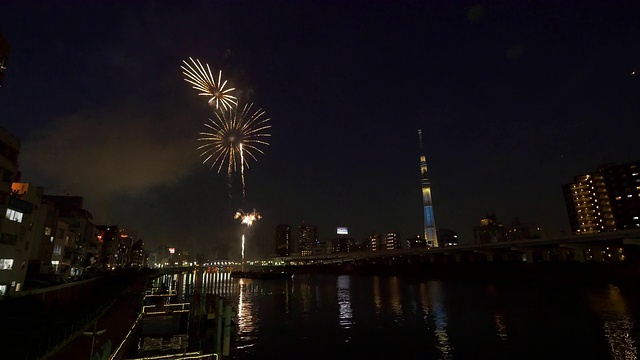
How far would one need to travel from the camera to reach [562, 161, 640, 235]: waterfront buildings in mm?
143000

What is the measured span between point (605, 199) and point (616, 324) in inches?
6051

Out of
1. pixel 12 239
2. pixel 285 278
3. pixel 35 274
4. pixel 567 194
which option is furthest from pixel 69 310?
pixel 567 194

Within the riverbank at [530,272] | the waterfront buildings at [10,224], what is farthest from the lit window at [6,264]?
the riverbank at [530,272]

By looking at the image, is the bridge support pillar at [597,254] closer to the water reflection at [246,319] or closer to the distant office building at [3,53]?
the water reflection at [246,319]

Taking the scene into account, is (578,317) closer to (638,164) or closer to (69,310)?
(69,310)

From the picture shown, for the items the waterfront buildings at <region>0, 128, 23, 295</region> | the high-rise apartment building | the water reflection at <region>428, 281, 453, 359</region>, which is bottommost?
the water reflection at <region>428, 281, 453, 359</region>

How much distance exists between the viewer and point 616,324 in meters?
36.8

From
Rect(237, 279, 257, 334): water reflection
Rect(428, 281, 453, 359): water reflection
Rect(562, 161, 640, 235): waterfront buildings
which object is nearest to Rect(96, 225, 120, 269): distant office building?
Rect(237, 279, 257, 334): water reflection

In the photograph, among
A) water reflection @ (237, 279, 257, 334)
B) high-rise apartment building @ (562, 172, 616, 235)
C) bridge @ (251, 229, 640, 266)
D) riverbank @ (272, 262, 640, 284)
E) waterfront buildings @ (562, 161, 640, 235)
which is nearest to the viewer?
water reflection @ (237, 279, 257, 334)

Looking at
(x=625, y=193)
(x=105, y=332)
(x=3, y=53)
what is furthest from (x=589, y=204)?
(x=3, y=53)

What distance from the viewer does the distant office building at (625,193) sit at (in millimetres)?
141375

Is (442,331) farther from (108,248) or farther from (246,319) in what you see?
(108,248)

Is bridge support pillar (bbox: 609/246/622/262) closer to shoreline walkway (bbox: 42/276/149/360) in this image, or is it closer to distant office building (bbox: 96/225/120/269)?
shoreline walkway (bbox: 42/276/149/360)

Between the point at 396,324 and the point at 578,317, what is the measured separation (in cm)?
2216
